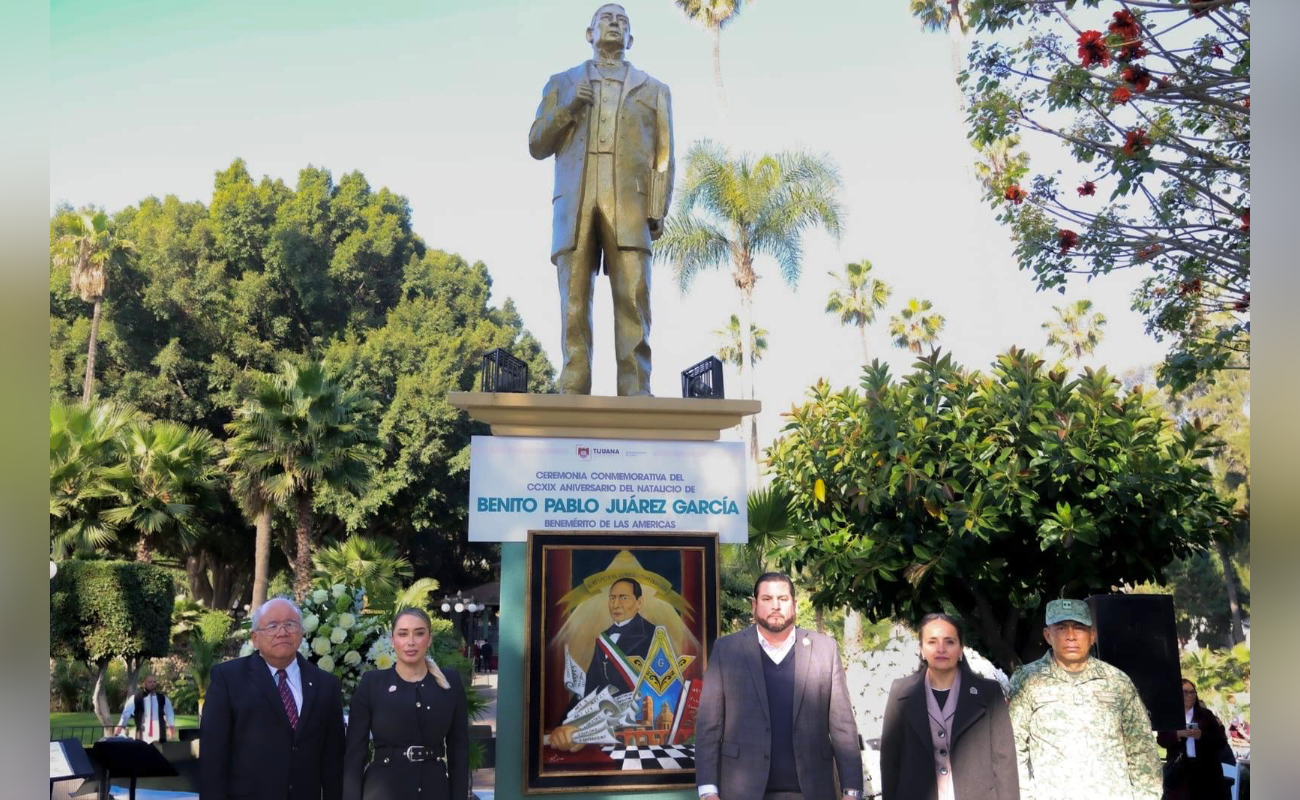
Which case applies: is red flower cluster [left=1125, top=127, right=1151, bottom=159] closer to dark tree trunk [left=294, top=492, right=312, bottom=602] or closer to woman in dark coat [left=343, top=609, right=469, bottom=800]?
woman in dark coat [left=343, top=609, right=469, bottom=800]

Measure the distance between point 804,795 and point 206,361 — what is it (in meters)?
35.4

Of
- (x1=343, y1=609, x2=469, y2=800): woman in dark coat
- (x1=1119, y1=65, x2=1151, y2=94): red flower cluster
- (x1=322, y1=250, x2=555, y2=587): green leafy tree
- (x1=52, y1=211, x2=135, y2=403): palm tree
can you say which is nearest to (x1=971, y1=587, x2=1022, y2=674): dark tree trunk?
(x1=1119, y1=65, x2=1151, y2=94): red flower cluster

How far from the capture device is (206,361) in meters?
37.2

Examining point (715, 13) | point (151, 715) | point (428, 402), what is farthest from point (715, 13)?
point (151, 715)

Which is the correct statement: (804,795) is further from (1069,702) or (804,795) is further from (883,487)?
(883,487)

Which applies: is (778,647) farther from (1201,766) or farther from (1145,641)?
(1201,766)

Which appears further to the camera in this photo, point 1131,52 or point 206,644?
point 206,644

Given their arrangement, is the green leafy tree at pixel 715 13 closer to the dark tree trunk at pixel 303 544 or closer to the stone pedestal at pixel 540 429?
the dark tree trunk at pixel 303 544

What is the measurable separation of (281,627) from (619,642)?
7.73ft

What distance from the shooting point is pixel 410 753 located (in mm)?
5234

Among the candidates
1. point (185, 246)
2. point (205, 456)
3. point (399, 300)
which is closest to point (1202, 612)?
point (399, 300)

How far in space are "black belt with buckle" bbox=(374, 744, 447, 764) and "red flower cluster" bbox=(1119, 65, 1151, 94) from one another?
6166 millimetres

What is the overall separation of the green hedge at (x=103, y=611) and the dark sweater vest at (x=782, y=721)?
1907cm

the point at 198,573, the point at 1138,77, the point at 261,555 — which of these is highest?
the point at 1138,77
